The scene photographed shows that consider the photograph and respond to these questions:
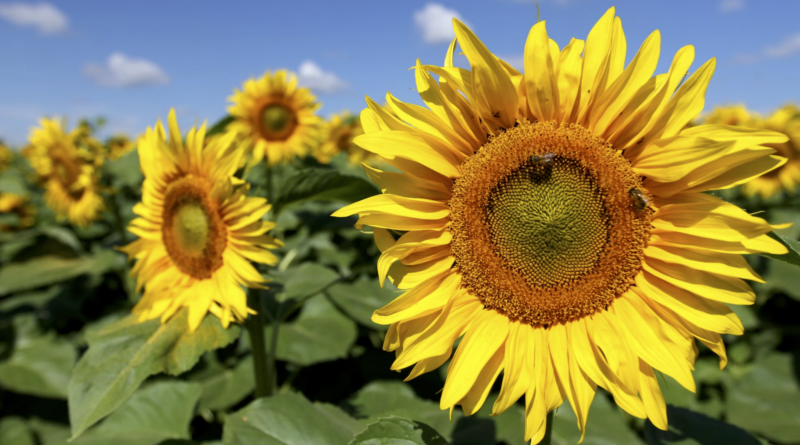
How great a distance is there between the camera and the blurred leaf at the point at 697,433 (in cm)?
177

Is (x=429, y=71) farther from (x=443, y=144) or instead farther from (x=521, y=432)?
(x=521, y=432)

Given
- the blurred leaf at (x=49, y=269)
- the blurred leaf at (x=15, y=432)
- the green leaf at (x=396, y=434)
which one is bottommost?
the blurred leaf at (x=15, y=432)

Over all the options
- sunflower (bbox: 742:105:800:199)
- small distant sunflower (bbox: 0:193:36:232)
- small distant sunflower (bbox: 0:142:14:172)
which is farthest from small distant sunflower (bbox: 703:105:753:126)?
small distant sunflower (bbox: 0:142:14:172)

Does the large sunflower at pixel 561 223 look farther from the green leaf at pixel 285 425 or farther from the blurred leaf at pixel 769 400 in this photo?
the blurred leaf at pixel 769 400

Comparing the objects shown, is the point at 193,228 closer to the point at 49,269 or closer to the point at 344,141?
the point at 49,269

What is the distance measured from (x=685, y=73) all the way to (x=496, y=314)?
2.70 ft

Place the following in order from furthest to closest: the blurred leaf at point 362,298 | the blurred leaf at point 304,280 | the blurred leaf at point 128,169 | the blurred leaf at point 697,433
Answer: the blurred leaf at point 128,169, the blurred leaf at point 362,298, the blurred leaf at point 304,280, the blurred leaf at point 697,433

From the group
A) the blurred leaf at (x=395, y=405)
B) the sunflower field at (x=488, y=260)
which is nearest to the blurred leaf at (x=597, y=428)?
the sunflower field at (x=488, y=260)

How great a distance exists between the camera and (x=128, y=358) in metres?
2.01

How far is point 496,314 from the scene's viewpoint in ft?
5.14

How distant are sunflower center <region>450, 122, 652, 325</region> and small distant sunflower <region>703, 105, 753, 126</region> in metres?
6.09

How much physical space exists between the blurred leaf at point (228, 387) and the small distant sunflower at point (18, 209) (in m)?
4.60

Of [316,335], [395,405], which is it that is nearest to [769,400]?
[395,405]

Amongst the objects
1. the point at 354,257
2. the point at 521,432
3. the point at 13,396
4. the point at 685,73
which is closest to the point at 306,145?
the point at 354,257
